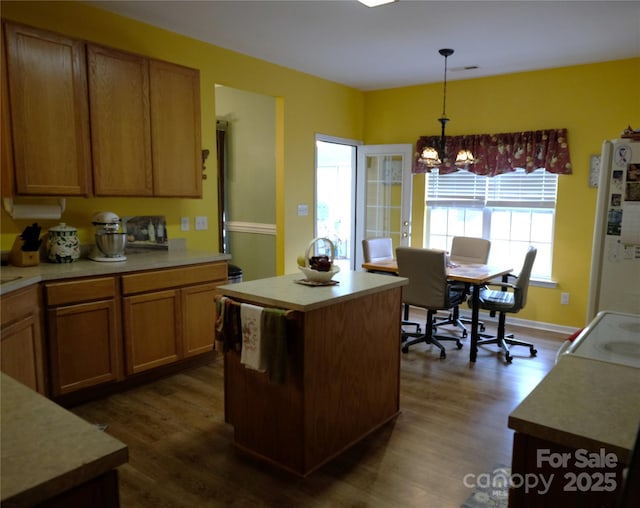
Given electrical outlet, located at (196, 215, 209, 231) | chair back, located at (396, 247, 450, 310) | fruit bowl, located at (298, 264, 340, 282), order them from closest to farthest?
fruit bowl, located at (298, 264, 340, 282) → chair back, located at (396, 247, 450, 310) → electrical outlet, located at (196, 215, 209, 231)

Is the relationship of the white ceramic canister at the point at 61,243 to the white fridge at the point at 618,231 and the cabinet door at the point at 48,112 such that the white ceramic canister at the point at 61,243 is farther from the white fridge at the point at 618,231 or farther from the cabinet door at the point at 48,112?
the white fridge at the point at 618,231

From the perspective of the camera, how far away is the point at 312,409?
7.40ft

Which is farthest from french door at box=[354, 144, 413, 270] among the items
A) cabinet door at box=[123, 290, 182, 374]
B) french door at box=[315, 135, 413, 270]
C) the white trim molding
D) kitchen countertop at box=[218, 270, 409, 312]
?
cabinet door at box=[123, 290, 182, 374]

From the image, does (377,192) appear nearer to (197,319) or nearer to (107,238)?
(197,319)

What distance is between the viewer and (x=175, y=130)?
3.63 metres

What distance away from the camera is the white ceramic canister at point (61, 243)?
3.09m

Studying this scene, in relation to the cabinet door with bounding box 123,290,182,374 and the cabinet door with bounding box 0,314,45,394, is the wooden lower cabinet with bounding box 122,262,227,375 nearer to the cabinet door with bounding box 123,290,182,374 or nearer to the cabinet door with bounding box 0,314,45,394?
the cabinet door with bounding box 123,290,182,374

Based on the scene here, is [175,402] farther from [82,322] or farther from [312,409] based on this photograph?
[312,409]

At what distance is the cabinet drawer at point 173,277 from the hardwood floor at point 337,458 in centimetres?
72

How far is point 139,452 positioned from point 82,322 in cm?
93

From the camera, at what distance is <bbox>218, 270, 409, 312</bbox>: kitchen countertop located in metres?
2.19

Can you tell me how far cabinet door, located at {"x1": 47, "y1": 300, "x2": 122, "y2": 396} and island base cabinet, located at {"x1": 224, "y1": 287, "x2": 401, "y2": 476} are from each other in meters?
0.96

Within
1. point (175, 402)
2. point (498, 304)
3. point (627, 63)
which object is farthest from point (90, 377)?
point (627, 63)

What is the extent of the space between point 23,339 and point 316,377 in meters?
1.62
